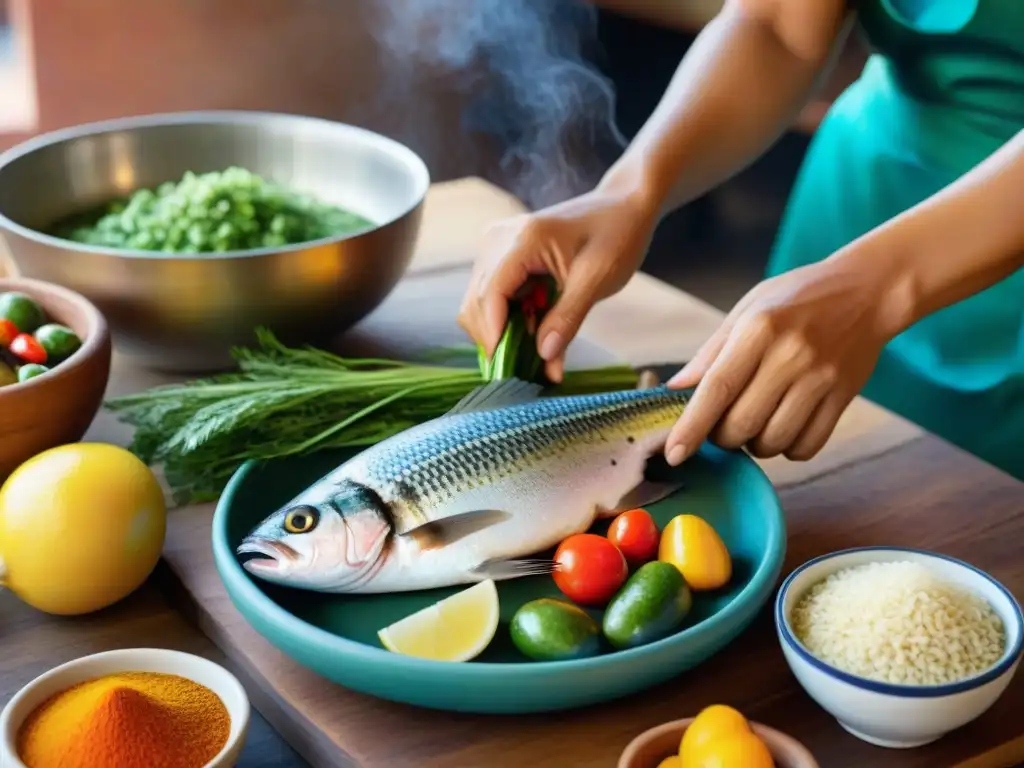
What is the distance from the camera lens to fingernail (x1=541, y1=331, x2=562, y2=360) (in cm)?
134

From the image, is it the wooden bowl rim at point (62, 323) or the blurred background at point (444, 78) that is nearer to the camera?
the wooden bowl rim at point (62, 323)

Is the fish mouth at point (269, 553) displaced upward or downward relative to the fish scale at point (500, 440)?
downward

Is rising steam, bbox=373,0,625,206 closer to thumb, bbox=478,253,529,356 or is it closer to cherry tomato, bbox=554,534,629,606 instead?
thumb, bbox=478,253,529,356

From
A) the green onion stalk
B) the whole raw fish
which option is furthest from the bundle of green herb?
the whole raw fish

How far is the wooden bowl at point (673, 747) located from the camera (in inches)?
32.9

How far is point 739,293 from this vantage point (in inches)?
152

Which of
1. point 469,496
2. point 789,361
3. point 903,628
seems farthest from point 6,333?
point 903,628

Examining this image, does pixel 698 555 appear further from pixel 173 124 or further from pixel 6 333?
pixel 173 124

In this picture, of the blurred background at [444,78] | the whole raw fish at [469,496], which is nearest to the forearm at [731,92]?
the whole raw fish at [469,496]

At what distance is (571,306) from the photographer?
137cm

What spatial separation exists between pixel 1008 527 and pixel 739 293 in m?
2.69

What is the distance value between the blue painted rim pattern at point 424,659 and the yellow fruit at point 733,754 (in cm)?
11

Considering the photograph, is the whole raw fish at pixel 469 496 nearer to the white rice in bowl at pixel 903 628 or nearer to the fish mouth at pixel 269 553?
the fish mouth at pixel 269 553

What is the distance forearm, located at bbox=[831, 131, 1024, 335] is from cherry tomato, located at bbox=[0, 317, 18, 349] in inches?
33.2
